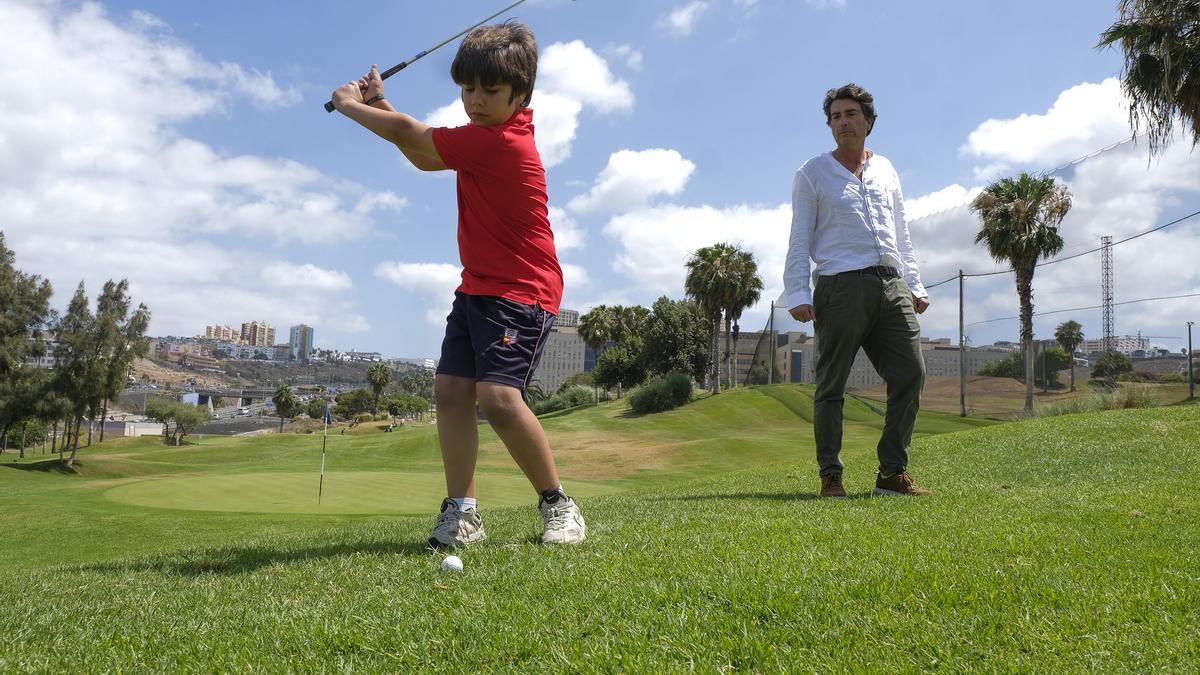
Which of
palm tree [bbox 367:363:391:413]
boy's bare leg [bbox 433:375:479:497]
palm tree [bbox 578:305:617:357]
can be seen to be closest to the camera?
boy's bare leg [bbox 433:375:479:497]

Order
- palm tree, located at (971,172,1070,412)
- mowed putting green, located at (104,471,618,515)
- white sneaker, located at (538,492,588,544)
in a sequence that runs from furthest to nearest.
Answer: palm tree, located at (971,172,1070,412) → mowed putting green, located at (104,471,618,515) → white sneaker, located at (538,492,588,544)

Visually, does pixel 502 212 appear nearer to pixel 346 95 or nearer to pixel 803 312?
pixel 346 95

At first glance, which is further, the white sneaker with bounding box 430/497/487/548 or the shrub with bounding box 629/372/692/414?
the shrub with bounding box 629/372/692/414

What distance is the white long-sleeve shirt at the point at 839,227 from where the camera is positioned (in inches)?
196

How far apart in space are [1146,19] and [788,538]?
15108 millimetres

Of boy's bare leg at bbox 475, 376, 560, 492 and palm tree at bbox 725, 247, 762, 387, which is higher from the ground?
palm tree at bbox 725, 247, 762, 387

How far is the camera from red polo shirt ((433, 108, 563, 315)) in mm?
3273

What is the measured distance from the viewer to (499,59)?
128 inches

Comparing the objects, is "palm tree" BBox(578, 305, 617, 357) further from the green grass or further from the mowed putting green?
the green grass

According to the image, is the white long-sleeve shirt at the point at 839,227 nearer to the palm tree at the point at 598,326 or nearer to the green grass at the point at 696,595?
the green grass at the point at 696,595

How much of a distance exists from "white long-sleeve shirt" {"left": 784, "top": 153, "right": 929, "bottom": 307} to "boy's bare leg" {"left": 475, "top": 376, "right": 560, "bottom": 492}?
2.20 meters

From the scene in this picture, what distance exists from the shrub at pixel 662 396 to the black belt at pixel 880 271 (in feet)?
132

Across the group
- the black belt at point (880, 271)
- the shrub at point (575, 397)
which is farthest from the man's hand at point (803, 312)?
the shrub at point (575, 397)

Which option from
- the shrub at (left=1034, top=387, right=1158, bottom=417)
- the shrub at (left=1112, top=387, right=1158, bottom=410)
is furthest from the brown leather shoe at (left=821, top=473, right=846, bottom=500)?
the shrub at (left=1112, top=387, right=1158, bottom=410)
